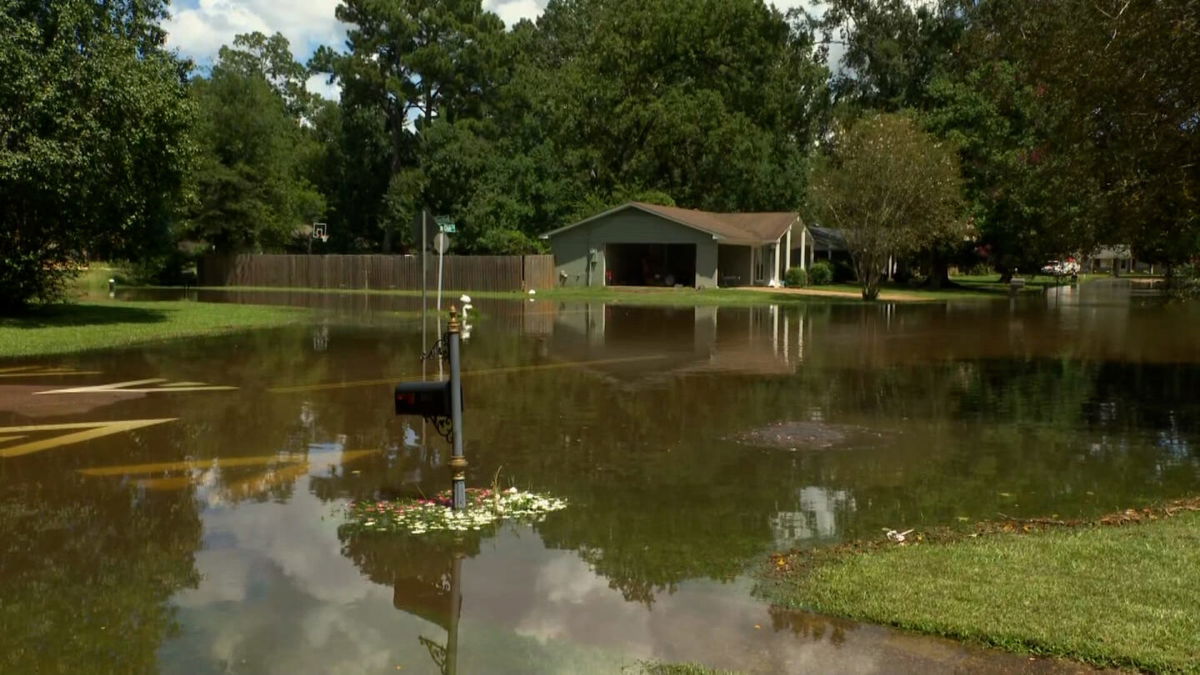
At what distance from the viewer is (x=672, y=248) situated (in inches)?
2089

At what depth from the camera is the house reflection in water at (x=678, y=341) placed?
16.8 metres

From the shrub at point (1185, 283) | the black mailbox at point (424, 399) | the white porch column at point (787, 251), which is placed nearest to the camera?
the black mailbox at point (424, 399)

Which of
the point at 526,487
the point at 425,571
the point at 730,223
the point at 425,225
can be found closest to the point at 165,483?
the point at 526,487

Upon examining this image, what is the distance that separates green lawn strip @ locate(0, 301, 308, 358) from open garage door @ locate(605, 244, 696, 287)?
23.2 meters

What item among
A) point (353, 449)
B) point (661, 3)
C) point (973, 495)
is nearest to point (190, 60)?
point (353, 449)

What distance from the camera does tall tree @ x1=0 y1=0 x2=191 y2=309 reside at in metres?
20.3

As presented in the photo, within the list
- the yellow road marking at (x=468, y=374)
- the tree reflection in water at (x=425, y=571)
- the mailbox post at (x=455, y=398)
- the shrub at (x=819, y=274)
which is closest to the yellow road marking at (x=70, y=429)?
the yellow road marking at (x=468, y=374)

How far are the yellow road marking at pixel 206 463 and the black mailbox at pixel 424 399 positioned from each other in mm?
2540

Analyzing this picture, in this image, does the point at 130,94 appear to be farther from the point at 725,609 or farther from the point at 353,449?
the point at 725,609

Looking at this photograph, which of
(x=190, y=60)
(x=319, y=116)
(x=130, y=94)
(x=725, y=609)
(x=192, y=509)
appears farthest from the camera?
(x=319, y=116)

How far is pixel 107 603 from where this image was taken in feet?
18.0

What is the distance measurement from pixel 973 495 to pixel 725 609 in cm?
362

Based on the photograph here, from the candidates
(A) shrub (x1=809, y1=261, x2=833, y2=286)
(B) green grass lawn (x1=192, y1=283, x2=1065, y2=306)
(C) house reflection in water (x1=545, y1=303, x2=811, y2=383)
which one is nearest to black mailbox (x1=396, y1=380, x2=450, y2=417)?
(C) house reflection in water (x1=545, y1=303, x2=811, y2=383)

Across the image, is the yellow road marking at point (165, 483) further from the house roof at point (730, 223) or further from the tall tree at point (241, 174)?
the tall tree at point (241, 174)
